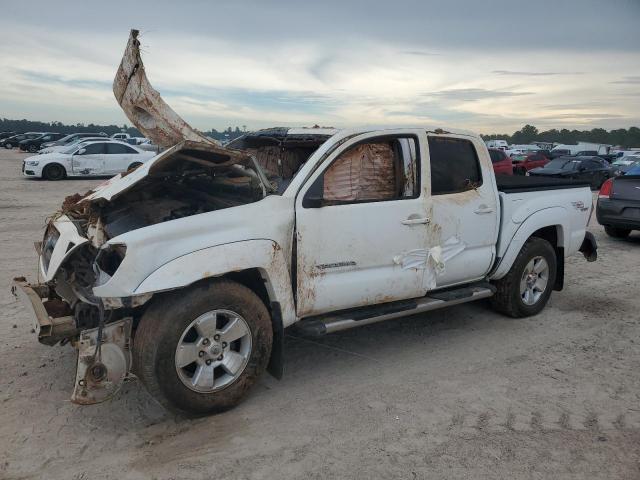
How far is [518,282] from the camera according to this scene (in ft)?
18.5

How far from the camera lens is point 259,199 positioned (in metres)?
3.99

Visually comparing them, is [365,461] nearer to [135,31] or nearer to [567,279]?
[135,31]


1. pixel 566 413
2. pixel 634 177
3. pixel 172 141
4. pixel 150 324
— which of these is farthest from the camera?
pixel 634 177

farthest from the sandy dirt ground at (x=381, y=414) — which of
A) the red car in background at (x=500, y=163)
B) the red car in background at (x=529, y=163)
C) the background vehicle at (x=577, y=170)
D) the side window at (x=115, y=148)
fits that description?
the red car in background at (x=529, y=163)

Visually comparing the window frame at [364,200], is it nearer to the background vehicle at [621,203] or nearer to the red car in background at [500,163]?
the background vehicle at [621,203]

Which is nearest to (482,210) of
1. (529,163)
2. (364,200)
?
(364,200)

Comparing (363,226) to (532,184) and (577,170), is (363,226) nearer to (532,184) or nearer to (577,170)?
(532,184)

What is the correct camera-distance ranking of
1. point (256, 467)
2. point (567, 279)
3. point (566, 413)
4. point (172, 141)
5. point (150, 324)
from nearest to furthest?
point (256, 467)
point (150, 324)
point (566, 413)
point (172, 141)
point (567, 279)

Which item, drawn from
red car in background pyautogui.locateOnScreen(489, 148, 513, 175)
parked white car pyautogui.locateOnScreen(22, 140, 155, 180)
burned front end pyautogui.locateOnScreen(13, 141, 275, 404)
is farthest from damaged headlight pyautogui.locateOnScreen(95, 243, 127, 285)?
red car in background pyautogui.locateOnScreen(489, 148, 513, 175)

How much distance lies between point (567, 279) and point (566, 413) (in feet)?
13.2

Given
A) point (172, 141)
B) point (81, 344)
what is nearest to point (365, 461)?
point (81, 344)

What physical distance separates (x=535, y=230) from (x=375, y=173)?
2.07 meters

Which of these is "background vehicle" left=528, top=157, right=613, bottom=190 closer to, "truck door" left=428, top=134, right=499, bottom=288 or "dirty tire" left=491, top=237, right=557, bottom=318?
"dirty tire" left=491, top=237, right=557, bottom=318

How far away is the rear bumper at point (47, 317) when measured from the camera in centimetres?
347
